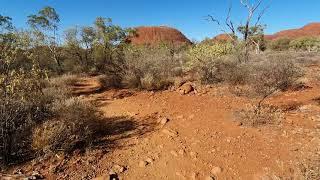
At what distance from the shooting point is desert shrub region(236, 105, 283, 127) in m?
6.00

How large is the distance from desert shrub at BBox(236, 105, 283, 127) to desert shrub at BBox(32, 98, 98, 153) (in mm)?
3160

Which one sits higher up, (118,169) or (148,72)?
(148,72)

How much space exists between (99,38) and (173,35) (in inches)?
2228

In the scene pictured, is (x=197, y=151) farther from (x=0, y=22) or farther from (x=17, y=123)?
(x=0, y=22)

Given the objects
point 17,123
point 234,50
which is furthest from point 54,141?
point 234,50

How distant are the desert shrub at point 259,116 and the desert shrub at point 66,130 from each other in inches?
124

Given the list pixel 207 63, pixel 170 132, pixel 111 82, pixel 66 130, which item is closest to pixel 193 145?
pixel 170 132

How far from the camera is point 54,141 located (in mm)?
4879

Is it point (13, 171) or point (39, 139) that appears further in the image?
point (39, 139)

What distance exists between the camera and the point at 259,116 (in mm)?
6188

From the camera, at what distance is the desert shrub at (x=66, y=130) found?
4828 mm

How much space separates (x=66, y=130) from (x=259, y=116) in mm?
3918

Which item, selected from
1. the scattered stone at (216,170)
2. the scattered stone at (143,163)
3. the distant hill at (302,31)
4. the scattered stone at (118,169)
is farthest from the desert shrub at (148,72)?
the distant hill at (302,31)

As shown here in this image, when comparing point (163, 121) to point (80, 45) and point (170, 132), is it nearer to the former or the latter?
point (170, 132)
